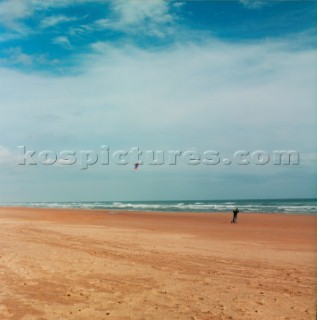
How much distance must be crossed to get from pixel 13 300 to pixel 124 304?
219cm

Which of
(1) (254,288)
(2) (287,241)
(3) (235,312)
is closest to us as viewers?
(3) (235,312)

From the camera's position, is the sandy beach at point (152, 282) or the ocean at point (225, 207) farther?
the ocean at point (225, 207)

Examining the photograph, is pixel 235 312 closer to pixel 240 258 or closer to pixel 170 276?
pixel 170 276

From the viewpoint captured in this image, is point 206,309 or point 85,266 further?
point 85,266

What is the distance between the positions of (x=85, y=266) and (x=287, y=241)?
11.4 meters

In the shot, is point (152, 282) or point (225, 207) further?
point (225, 207)

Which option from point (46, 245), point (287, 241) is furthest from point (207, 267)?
point (287, 241)

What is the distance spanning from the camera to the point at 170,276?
9.34 meters

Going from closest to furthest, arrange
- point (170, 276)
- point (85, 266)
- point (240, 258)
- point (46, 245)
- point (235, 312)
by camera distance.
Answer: point (235, 312) → point (170, 276) → point (85, 266) → point (240, 258) → point (46, 245)

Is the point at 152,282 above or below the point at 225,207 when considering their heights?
above

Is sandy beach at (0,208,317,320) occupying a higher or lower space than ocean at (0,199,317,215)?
higher

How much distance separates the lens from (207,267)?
1056 cm

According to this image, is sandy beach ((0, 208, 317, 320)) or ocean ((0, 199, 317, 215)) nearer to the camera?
sandy beach ((0, 208, 317, 320))

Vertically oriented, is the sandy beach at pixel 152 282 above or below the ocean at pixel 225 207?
above
